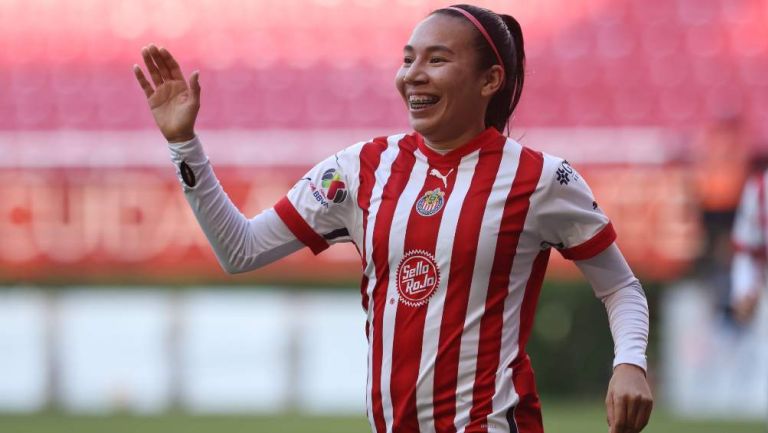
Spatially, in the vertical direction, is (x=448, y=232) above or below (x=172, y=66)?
below

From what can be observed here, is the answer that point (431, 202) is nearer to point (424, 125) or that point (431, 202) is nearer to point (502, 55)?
point (424, 125)

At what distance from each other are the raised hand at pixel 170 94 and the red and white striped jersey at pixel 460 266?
0.38 meters

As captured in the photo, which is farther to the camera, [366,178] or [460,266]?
[366,178]

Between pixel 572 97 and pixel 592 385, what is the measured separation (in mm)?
2859

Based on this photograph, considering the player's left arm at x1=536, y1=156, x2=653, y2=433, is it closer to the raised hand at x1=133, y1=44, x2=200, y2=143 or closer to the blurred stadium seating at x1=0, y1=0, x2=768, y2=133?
the raised hand at x1=133, y1=44, x2=200, y2=143

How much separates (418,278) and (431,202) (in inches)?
6.8

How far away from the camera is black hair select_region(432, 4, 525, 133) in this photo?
2.74 metres

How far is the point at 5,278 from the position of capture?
10.4m

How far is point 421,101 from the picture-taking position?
2686 millimetres

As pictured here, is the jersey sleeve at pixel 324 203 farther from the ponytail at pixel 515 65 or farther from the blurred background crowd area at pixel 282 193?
the blurred background crowd area at pixel 282 193

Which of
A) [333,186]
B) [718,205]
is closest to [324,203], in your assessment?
[333,186]

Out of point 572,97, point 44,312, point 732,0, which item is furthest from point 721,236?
point 44,312

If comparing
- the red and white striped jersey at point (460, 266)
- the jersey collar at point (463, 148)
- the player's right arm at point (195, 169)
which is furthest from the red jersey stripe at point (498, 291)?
the player's right arm at point (195, 169)

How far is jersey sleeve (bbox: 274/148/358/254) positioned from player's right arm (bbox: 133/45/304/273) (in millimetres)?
71
